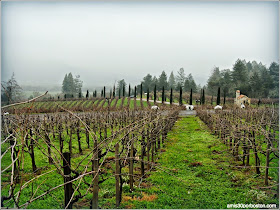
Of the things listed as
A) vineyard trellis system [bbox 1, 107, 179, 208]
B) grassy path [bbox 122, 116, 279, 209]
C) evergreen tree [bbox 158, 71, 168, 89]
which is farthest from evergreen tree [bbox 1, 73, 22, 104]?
evergreen tree [bbox 158, 71, 168, 89]

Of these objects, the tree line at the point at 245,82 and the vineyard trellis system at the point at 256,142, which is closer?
the vineyard trellis system at the point at 256,142

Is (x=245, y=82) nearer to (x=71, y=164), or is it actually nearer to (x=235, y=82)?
(x=235, y=82)

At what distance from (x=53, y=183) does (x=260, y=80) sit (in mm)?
32351

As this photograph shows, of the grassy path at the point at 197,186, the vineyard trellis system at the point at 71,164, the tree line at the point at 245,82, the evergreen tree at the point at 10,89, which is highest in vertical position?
the tree line at the point at 245,82

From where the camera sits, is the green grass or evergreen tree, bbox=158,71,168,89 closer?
the green grass

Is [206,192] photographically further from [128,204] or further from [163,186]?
[128,204]

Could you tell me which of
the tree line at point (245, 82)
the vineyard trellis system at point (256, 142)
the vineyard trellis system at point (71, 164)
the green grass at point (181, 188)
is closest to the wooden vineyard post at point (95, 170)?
the vineyard trellis system at point (71, 164)

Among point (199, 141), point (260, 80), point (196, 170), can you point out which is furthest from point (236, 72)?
point (196, 170)

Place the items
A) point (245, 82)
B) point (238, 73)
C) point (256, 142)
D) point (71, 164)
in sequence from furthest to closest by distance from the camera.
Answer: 1. point (238, 73)
2. point (245, 82)
3. point (256, 142)
4. point (71, 164)

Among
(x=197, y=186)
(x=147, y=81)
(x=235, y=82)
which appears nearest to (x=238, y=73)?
(x=235, y=82)

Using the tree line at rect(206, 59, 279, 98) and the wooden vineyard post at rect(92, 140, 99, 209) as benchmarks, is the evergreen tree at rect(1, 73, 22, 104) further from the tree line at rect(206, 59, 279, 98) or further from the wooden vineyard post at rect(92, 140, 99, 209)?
the tree line at rect(206, 59, 279, 98)

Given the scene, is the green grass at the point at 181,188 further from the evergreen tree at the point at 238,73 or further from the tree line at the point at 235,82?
the evergreen tree at the point at 238,73

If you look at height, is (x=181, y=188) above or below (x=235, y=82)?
below

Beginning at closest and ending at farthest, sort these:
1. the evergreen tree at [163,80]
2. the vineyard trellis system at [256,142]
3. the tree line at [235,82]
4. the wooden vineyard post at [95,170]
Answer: the wooden vineyard post at [95,170]
the vineyard trellis system at [256,142]
the tree line at [235,82]
the evergreen tree at [163,80]
